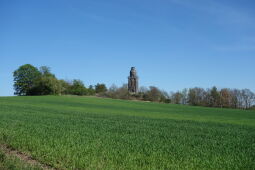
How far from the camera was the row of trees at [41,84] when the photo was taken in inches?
4272

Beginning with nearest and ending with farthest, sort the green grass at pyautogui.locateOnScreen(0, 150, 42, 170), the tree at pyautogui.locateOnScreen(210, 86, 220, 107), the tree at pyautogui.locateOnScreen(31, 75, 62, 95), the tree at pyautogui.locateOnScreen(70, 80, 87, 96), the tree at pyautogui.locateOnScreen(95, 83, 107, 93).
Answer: the green grass at pyautogui.locateOnScreen(0, 150, 42, 170)
the tree at pyautogui.locateOnScreen(31, 75, 62, 95)
the tree at pyautogui.locateOnScreen(210, 86, 220, 107)
the tree at pyautogui.locateOnScreen(70, 80, 87, 96)
the tree at pyautogui.locateOnScreen(95, 83, 107, 93)

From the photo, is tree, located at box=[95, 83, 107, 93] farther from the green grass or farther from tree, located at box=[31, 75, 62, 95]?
the green grass

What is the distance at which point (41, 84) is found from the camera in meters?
111

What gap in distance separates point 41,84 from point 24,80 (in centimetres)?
1105

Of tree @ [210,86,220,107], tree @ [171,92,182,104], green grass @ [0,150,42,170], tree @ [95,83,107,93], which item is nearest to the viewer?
green grass @ [0,150,42,170]

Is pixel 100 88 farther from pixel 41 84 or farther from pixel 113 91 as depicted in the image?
pixel 41 84

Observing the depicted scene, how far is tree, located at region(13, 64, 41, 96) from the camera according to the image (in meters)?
117

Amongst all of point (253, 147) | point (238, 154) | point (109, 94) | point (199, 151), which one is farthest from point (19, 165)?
point (109, 94)

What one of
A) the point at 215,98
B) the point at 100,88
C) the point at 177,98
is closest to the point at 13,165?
the point at 215,98

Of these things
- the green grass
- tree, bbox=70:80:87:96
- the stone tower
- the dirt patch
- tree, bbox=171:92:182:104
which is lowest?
the dirt patch

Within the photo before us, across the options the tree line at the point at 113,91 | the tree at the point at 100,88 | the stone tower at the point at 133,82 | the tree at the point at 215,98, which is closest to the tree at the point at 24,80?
the tree line at the point at 113,91

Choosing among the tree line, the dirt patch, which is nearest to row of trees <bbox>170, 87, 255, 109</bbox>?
the tree line

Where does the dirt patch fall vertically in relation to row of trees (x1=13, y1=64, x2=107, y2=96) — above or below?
below

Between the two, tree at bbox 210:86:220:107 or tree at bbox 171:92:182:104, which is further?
tree at bbox 171:92:182:104
